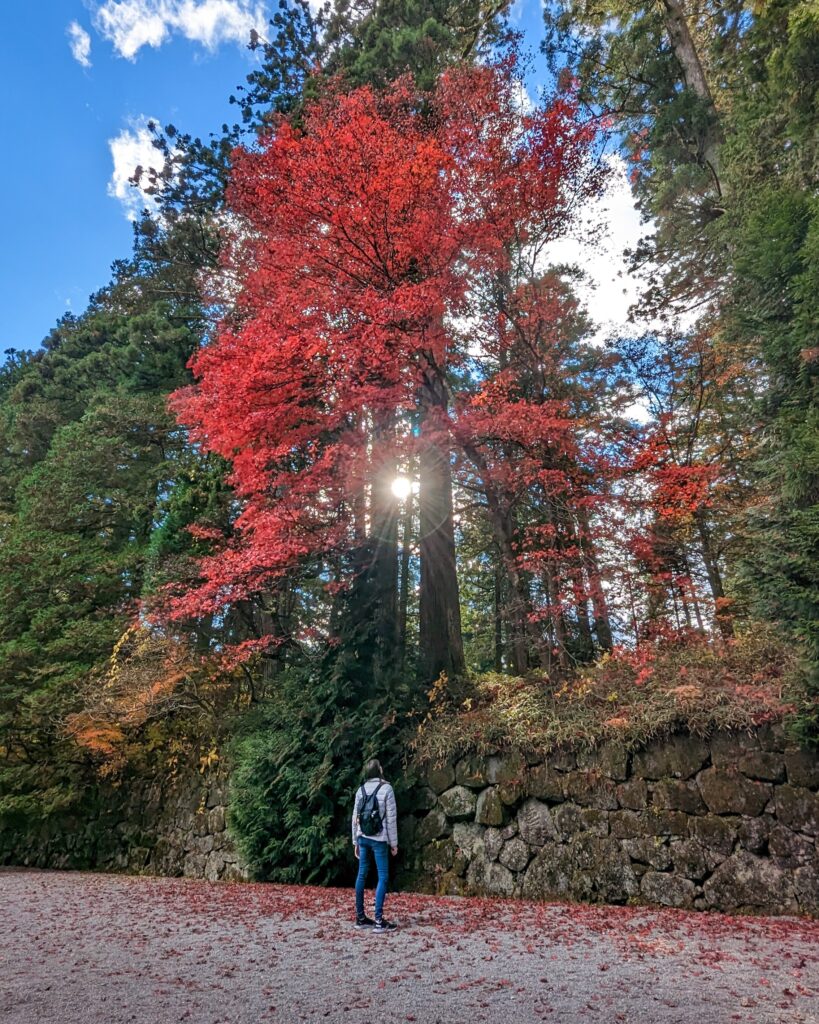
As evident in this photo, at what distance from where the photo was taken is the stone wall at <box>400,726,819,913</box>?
5.25m

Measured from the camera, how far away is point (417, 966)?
3822mm

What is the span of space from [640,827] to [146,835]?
10242 mm

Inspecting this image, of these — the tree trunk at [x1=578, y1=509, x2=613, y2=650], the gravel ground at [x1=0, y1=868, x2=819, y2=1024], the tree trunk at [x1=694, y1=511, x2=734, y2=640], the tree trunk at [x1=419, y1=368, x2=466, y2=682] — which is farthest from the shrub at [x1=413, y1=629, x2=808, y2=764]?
the tree trunk at [x1=694, y1=511, x2=734, y2=640]

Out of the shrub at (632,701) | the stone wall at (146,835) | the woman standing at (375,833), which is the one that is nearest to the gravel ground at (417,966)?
the woman standing at (375,833)

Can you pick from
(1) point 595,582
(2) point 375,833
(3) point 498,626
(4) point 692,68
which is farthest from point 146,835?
(4) point 692,68

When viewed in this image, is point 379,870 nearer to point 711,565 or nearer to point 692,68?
point 711,565

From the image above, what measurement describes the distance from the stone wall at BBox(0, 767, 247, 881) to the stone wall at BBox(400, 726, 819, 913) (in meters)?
4.15

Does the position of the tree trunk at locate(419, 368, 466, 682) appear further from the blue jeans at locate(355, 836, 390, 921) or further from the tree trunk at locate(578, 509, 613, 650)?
the blue jeans at locate(355, 836, 390, 921)

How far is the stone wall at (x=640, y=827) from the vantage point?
5.25 metres

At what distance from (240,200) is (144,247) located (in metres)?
4.34

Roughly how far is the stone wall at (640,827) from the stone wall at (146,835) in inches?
163

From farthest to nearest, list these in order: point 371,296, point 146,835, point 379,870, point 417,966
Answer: point 146,835
point 371,296
point 379,870
point 417,966

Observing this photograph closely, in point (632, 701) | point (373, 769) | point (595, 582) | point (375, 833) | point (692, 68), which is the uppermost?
point (692, 68)

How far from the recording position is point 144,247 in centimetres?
1400
